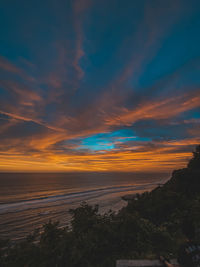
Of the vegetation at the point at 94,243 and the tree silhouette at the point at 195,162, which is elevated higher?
the tree silhouette at the point at 195,162

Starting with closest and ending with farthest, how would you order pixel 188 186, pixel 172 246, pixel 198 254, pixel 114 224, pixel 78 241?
pixel 198 254 → pixel 78 241 → pixel 172 246 → pixel 114 224 → pixel 188 186

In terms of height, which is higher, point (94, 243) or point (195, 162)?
point (195, 162)

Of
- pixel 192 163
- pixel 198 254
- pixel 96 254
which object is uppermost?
pixel 192 163

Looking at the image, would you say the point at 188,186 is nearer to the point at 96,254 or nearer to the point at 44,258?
the point at 96,254

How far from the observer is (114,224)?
652 cm

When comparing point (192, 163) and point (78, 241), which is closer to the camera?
point (78, 241)

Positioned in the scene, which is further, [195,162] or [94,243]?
[195,162]

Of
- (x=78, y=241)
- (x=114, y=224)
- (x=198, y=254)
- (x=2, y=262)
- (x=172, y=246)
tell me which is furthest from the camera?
(x=114, y=224)

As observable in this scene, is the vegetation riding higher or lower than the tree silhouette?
lower

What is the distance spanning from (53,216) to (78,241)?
18403mm

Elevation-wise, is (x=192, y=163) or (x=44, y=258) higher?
(x=192, y=163)

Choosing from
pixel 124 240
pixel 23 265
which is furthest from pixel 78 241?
pixel 124 240

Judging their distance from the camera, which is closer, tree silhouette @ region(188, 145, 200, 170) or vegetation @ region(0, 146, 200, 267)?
vegetation @ region(0, 146, 200, 267)

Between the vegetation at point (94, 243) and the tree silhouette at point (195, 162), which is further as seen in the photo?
the tree silhouette at point (195, 162)
